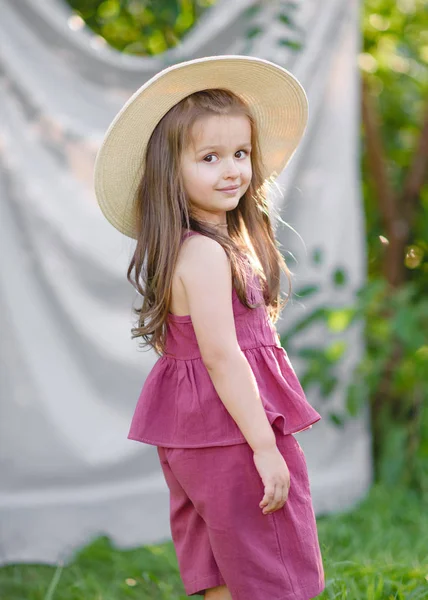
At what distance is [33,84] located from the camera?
2.80 m

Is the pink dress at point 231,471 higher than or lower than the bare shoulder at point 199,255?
lower

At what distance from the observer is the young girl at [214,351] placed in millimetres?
1614

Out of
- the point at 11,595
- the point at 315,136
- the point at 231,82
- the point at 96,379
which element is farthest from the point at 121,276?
the point at 231,82

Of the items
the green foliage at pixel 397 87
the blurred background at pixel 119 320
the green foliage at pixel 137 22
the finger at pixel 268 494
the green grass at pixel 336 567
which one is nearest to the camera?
the finger at pixel 268 494

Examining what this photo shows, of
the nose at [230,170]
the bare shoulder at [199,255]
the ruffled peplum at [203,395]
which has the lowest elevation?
the ruffled peplum at [203,395]

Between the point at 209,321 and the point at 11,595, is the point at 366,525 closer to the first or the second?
the point at 11,595

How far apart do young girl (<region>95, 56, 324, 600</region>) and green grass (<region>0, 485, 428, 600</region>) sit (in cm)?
46

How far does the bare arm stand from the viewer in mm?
1599

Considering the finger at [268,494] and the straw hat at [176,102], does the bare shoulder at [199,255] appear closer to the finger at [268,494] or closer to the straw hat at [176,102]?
the straw hat at [176,102]

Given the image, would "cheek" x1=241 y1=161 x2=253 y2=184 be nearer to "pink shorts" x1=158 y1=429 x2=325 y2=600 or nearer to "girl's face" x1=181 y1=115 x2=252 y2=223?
"girl's face" x1=181 y1=115 x2=252 y2=223

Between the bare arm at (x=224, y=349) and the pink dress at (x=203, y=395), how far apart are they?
53mm

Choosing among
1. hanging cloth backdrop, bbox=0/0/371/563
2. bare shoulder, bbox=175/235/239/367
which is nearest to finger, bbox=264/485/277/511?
bare shoulder, bbox=175/235/239/367

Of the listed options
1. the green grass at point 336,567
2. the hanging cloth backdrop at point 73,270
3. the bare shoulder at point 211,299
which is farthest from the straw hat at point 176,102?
the green grass at point 336,567

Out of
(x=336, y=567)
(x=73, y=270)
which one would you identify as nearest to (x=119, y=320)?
(x=73, y=270)
